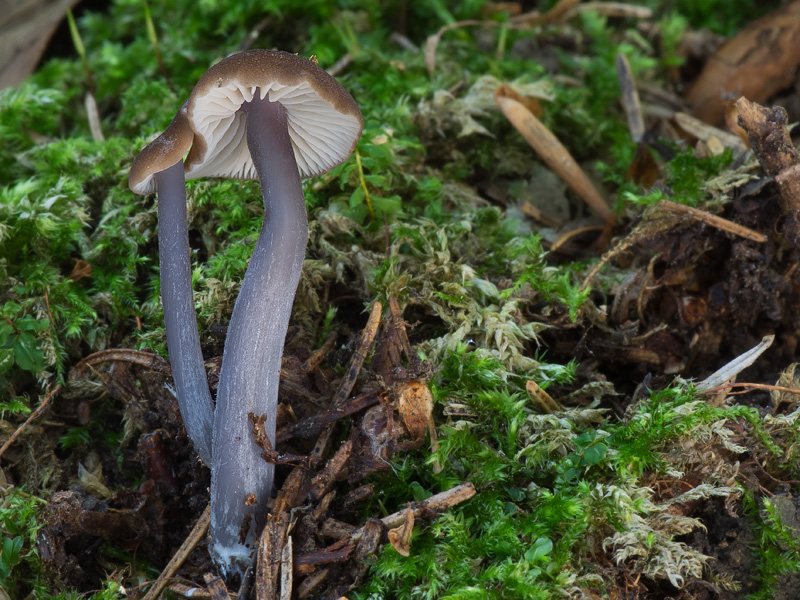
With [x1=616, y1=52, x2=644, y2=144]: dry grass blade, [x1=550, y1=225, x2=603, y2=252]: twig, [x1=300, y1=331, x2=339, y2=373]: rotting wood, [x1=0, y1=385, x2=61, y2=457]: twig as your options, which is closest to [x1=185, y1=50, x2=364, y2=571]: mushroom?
[x1=300, y1=331, x2=339, y2=373]: rotting wood

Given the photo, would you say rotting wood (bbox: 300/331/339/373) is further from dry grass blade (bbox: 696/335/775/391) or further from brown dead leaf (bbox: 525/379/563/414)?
dry grass blade (bbox: 696/335/775/391)

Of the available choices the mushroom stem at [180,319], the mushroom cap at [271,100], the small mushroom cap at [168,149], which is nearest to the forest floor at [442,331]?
the mushroom stem at [180,319]

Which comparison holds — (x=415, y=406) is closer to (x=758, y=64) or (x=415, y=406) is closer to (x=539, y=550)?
(x=539, y=550)

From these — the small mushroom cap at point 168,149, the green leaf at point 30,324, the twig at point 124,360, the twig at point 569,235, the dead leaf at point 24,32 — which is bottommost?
the twig at point 569,235

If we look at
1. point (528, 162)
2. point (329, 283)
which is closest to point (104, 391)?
point (329, 283)

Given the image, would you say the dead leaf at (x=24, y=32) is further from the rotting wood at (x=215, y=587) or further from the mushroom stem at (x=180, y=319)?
the rotting wood at (x=215, y=587)

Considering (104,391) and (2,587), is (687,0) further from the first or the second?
(2,587)
